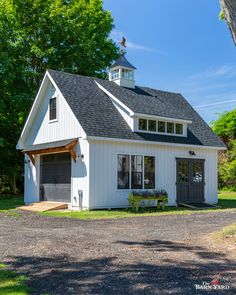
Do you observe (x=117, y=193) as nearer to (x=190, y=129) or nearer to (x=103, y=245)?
(x=190, y=129)

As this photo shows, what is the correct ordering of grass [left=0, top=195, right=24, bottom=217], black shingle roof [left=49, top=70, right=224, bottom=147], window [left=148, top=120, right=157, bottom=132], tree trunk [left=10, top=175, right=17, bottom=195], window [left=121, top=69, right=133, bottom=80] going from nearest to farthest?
1. grass [left=0, top=195, right=24, bottom=217]
2. black shingle roof [left=49, top=70, right=224, bottom=147]
3. window [left=148, top=120, right=157, bottom=132]
4. window [left=121, top=69, right=133, bottom=80]
5. tree trunk [left=10, top=175, right=17, bottom=195]

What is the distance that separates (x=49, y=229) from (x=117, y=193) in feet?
22.8

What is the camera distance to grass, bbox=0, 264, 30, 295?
5285mm

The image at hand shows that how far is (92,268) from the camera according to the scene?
21.4 ft

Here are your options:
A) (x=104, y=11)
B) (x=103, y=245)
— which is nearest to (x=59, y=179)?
(x=103, y=245)

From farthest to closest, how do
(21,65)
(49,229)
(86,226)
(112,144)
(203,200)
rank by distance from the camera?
(21,65) < (203,200) < (112,144) < (86,226) < (49,229)

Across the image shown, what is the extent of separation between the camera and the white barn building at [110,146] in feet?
58.3

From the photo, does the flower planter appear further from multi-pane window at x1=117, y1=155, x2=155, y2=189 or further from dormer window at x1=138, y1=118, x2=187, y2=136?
dormer window at x1=138, y1=118, x2=187, y2=136

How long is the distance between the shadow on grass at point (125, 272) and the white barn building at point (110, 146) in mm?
10016

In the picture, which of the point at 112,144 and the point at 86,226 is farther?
the point at 112,144

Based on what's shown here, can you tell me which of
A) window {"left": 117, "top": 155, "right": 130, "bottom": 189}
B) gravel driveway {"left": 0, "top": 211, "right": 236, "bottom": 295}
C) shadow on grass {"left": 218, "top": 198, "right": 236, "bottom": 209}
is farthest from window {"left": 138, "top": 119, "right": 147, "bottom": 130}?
gravel driveway {"left": 0, "top": 211, "right": 236, "bottom": 295}

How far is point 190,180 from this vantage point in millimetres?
21047

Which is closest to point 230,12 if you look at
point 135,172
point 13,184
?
point 135,172

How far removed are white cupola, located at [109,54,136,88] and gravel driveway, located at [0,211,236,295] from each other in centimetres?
1191
